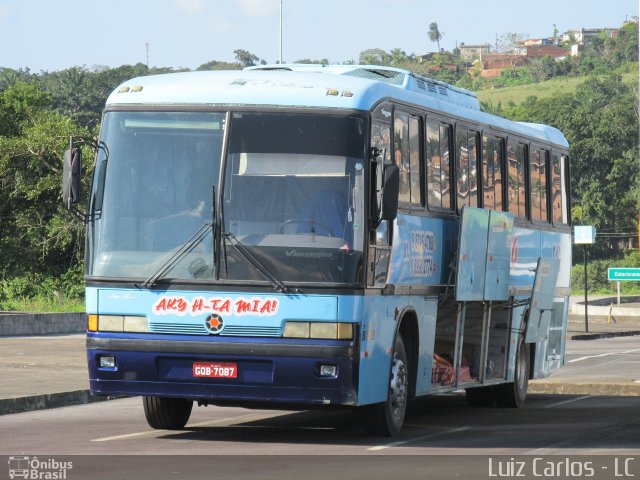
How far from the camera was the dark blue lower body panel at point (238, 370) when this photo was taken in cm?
1336

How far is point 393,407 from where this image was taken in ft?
48.3

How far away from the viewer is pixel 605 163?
436 feet

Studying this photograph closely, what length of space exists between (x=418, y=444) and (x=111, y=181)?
3.66 m

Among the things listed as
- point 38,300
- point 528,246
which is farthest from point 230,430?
point 38,300

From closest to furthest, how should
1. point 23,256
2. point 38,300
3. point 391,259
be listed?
point 391,259 → point 38,300 → point 23,256

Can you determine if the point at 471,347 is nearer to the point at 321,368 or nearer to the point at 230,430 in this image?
the point at 230,430

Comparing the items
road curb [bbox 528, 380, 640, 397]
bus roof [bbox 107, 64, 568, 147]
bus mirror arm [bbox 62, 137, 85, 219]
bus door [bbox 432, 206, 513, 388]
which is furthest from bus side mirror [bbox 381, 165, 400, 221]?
road curb [bbox 528, 380, 640, 397]

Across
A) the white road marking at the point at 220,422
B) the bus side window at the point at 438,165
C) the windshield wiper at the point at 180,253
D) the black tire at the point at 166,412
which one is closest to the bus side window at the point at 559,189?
the bus side window at the point at 438,165

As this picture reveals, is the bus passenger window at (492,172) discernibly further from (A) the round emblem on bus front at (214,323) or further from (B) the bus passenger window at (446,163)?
(A) the round emblem on bus front at (214,323)

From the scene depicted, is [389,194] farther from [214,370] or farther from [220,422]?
[220,422]

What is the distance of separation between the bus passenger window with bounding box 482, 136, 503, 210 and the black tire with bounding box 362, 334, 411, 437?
359 centimetres

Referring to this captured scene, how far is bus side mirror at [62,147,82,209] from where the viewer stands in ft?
44.8

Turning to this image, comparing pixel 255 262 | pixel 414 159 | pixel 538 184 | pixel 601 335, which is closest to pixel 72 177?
pixel 255 262

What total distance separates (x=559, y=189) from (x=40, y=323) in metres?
21.6
